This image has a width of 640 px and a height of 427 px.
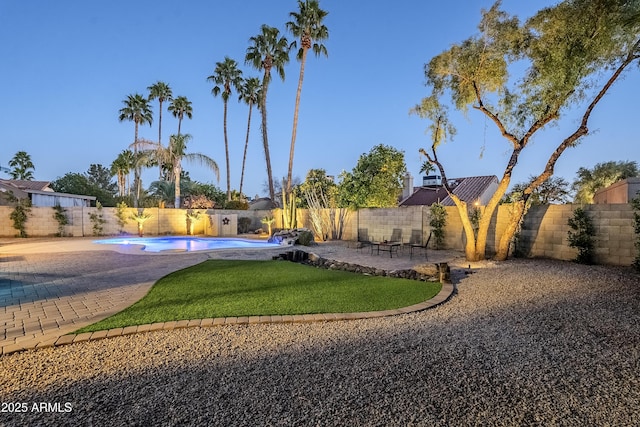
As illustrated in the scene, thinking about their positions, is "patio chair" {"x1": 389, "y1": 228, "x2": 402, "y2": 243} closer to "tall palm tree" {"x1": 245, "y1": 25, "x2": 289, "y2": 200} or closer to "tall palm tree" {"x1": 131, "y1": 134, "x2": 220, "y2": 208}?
"tall palm tree" {"x1": 131, "y1": 134, "x2": 220, "y2": 208}

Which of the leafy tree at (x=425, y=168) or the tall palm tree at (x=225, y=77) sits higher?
the tall palm tree at (x=225, y=77)

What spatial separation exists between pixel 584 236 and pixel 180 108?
93.9 feet

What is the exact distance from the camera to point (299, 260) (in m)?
A: 8.85

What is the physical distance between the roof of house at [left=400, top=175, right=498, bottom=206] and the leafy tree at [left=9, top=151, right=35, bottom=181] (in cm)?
3486

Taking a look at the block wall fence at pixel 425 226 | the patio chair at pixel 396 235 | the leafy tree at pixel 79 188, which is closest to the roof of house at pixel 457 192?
the block wall fence at pixel 425 226

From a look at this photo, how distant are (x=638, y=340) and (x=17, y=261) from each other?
38.1ft

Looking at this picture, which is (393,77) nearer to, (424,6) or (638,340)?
(424,6)

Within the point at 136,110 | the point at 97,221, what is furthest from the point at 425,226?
the point at 136,110

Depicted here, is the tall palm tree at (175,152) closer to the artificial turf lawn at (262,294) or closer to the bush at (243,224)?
the bush at (243,224)

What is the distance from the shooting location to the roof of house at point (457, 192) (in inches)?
963

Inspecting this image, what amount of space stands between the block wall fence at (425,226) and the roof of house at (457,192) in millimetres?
12378

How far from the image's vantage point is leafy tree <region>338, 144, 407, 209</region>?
15836 millimetres

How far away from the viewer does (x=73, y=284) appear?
5582 millimetres

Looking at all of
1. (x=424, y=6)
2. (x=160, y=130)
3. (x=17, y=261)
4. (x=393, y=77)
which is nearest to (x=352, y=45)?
(x=393, y=77)
